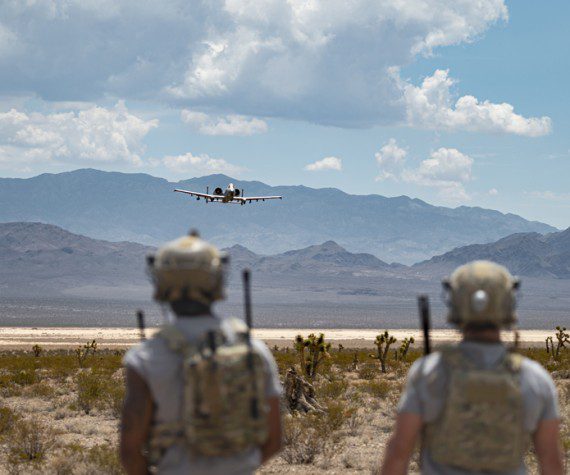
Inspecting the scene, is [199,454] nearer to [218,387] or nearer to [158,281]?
[218,387]

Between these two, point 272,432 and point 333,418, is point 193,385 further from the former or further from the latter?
point 333,418

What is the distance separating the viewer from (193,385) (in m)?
3.58

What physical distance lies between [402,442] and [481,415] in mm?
355

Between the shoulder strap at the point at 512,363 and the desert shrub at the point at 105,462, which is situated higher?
the shoulder strap at the point at 512,363

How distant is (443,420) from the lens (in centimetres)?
370

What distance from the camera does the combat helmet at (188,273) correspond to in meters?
3.69

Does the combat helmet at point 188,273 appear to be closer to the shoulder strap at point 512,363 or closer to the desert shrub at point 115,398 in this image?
the shoulder strap at point 512,363

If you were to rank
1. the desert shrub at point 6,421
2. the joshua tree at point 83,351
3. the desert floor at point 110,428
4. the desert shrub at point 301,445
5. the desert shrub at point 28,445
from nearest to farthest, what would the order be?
the desert floor at point 110,428 → the desert shrub at point 28,445 → the desert shrub at point 301,445 → the desert shrub at point 6,421 → the joshua tree at point 83,351

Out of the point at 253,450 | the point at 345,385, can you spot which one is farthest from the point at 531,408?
the point at 345,385

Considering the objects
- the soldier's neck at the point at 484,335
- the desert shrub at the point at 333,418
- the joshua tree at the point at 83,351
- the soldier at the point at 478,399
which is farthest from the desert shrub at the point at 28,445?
the joshua tree at the point at 83,351

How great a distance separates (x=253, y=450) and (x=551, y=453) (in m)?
1.30

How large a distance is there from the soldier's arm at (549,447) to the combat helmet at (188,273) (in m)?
1.52

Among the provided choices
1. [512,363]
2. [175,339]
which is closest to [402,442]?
[512,363]

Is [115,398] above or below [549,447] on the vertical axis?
below
